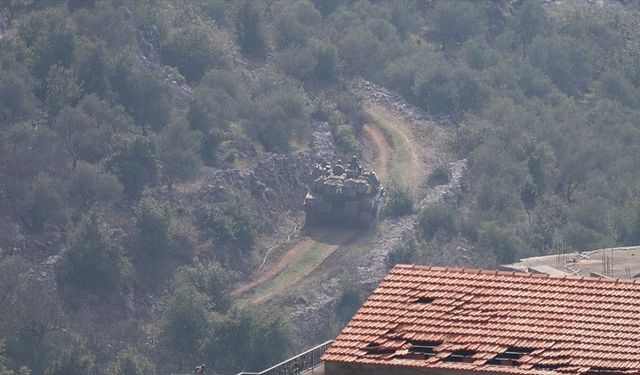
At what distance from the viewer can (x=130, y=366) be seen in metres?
71.4

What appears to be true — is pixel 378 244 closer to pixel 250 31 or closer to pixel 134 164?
pixel 134 164

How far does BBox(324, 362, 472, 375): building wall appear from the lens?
31219 millimetres

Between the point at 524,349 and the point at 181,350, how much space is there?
46165 millimetres

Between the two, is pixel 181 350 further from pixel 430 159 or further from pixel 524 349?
pixel 524 349

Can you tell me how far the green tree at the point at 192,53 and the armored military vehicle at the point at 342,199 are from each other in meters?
14.7

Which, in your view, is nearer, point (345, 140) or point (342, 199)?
point (342, 199)

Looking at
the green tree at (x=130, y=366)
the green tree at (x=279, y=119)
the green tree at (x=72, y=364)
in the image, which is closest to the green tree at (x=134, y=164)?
the green tree at (x=279, y=119)

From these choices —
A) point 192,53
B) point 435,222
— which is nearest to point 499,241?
point 435,222

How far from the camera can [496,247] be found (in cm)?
9194

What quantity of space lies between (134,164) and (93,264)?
396 inches

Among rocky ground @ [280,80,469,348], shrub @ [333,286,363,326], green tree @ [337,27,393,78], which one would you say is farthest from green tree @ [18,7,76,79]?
green tree @ [337,27,393,78]

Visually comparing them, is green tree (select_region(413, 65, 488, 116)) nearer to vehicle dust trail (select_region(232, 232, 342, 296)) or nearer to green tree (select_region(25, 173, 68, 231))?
vehicle dust trail (select_region(232, 232, 342, 296))

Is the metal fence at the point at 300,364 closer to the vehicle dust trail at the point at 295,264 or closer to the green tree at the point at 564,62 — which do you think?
Answer: the vehicle dust trail at the point at 295,264

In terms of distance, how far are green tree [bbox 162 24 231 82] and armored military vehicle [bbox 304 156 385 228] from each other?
14713mm
